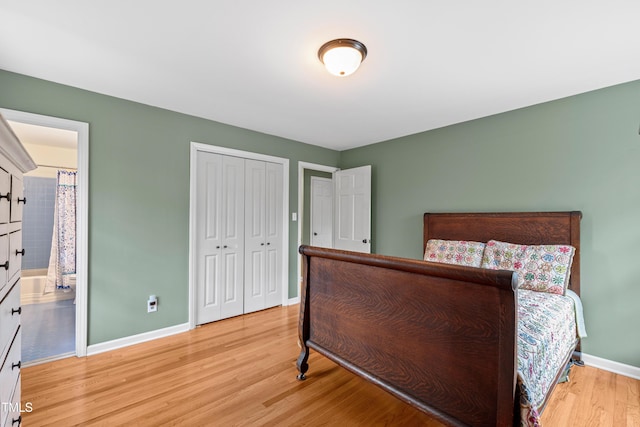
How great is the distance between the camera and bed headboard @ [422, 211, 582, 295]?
245 cm

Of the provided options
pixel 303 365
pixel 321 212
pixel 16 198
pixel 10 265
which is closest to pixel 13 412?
pixel 10 265

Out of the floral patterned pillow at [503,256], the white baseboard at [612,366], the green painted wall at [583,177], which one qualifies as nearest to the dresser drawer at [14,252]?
the floral patterned pillow at [503,256]

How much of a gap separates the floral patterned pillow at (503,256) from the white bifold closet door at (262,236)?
2459 millimetres

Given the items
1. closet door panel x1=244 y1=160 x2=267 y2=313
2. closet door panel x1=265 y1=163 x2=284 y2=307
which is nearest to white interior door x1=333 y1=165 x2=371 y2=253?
closet door panel x1=265 y1=163 x2=284 y2=307

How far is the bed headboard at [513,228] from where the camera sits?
2.45 meters

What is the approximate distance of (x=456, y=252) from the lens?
115 inches

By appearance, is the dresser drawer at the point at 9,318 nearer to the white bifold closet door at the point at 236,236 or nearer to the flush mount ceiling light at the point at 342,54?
the white bifold closet door at the point at 236,236

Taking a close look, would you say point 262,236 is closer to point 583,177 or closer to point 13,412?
point 13,412

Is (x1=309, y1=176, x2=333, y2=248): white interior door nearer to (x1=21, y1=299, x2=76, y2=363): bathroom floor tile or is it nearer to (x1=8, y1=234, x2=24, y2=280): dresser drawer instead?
(x1=21, y1=299, x2=76, y2=363): bathroom floor tile

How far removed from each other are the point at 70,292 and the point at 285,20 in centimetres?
522

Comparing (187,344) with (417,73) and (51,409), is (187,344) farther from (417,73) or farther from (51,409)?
(417,73)

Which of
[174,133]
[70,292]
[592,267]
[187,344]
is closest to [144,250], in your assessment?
[187,344]

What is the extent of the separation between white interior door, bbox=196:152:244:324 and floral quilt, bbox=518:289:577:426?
9.39 ft

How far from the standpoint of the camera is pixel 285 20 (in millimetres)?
1626
